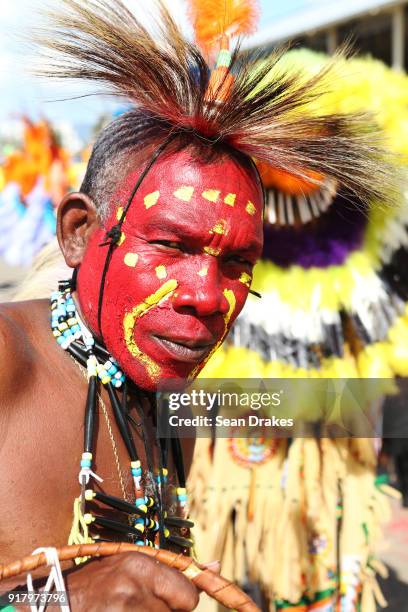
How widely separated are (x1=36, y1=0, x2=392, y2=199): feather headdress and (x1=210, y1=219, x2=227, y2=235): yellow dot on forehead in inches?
7.7

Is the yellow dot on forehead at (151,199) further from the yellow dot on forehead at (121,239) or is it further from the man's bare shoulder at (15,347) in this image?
the man's bare shoulder at (15,347)

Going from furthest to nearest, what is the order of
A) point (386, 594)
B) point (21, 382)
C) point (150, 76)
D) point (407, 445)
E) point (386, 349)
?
point (407, 445), point (386, 594), point (386, 349), point (150, 76), point (21, 382)

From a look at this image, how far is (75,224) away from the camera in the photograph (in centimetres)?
166

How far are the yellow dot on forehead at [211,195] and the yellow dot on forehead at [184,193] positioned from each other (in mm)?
26

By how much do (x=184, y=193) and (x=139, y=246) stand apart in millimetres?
150

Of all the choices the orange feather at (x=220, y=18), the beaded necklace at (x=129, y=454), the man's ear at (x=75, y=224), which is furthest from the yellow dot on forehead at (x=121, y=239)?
the orange feather at (x=220, y=18)

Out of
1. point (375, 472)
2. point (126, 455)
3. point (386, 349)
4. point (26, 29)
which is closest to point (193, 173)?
point (26, 29)

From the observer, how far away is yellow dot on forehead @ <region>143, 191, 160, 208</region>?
151 cm

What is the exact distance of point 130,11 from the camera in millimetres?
1624

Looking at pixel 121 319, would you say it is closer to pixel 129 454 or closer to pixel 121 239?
pixel 121 239

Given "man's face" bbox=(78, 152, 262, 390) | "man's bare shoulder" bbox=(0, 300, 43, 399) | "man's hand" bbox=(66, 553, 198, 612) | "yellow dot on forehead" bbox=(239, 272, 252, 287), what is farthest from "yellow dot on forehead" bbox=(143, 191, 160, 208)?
"man's hand" bbox=(66, 553, 198, 612)

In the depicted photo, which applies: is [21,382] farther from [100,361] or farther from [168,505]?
[168,505]

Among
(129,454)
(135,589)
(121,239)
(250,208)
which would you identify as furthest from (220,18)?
(135,589)

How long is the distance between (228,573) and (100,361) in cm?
179
